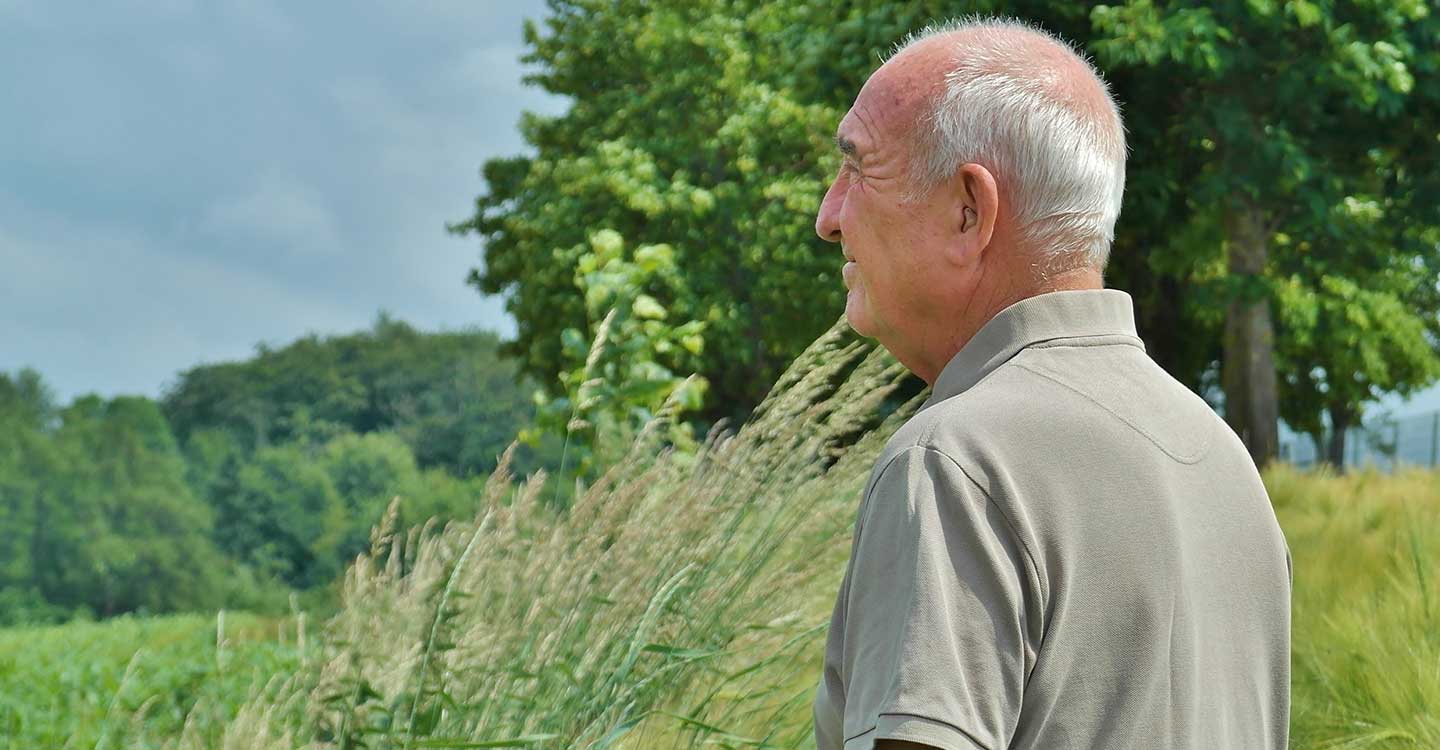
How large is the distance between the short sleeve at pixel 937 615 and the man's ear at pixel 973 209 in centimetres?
25

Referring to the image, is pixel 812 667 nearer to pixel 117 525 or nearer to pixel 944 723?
pixel 944 723

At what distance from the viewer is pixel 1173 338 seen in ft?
52.9

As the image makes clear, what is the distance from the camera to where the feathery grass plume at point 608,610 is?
7.30 feet

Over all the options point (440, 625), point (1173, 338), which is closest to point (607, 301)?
point (440, 625)

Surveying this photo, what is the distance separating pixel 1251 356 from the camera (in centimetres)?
1297

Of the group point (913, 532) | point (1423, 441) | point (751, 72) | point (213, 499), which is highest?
point (751, 72)

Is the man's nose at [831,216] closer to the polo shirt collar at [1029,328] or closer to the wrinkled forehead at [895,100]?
the wrinkled forehead at [895,100]

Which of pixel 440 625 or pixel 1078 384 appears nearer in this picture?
pixel 1078 384

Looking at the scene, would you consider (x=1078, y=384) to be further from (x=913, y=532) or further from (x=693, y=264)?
(x=693, y=264)

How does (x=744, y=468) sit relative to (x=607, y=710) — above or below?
above

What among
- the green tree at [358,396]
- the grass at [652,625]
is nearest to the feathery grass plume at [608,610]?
the grass at [652,625]

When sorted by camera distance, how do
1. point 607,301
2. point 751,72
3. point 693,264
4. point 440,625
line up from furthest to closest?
point 751,72
point 693,264
point 607,301
point 440,625

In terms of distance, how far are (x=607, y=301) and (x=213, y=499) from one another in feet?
94.2

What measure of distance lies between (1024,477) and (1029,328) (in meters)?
0.17
